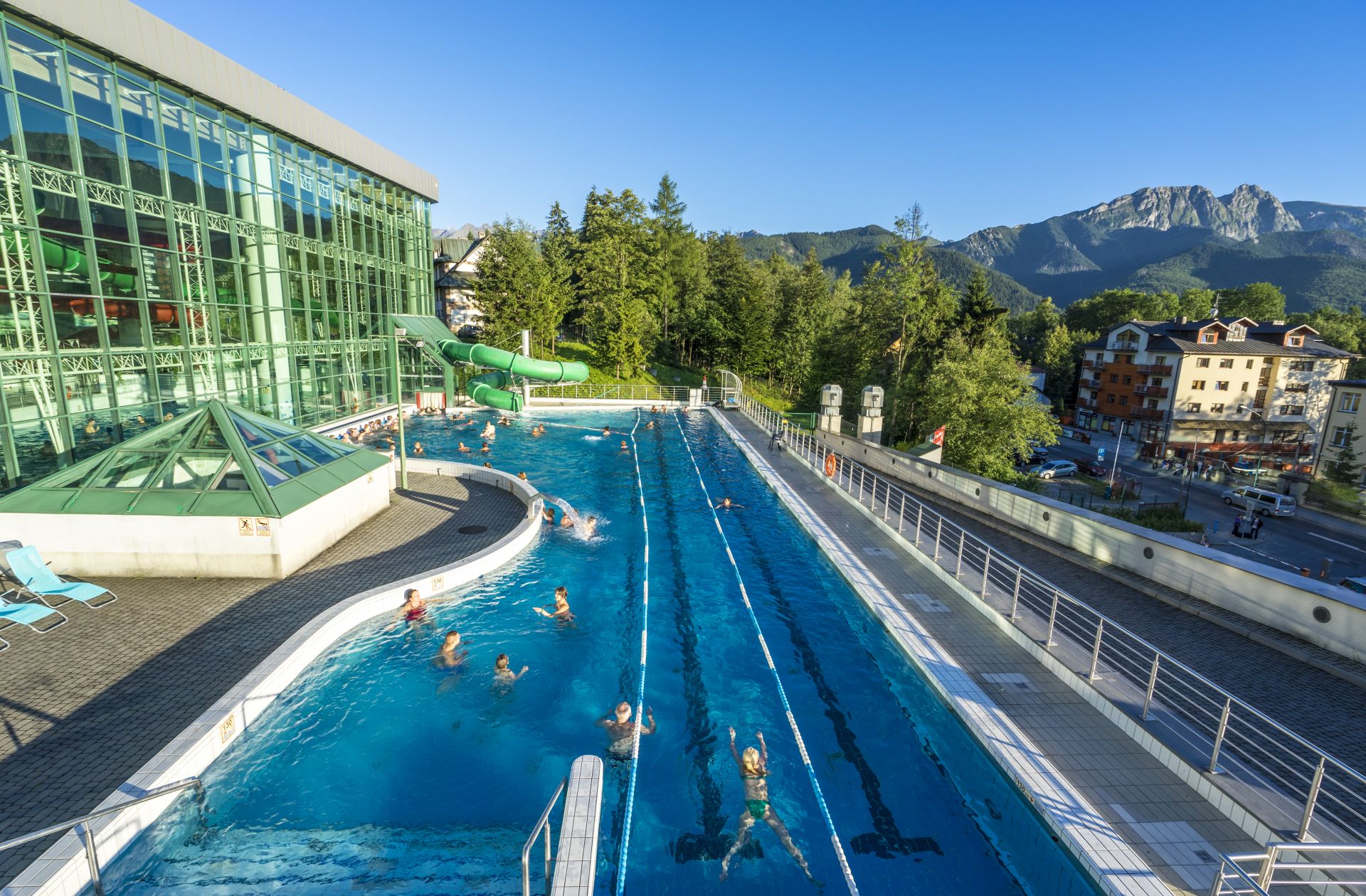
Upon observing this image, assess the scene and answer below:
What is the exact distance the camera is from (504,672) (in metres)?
9.17

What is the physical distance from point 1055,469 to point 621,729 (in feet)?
144

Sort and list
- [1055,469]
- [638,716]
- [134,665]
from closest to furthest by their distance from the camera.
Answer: [134,665] → [638,716] → [1055,469]

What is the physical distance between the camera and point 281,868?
580 cm

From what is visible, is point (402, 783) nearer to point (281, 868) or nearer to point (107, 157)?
point (281, 868)

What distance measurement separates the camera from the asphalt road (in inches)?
1025

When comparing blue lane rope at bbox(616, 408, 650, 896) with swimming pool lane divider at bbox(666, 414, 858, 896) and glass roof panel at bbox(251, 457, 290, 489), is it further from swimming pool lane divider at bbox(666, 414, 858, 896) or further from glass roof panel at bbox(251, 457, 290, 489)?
glass roof panel at bbox(251, 457, 290, 489)

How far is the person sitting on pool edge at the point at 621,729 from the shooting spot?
25.8 feet

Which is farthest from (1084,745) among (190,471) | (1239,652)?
(190,471)

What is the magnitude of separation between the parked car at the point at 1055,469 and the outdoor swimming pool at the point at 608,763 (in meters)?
36.4

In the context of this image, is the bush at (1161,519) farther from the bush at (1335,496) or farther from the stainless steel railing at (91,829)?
the stainless steel railing at (91,829)

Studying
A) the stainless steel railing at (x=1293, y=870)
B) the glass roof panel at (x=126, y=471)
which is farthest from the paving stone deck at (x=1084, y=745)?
the glass roof panel at (x=126, y=471)

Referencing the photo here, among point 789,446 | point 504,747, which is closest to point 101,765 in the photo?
point 504,747

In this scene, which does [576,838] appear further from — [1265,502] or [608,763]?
[1265,502]

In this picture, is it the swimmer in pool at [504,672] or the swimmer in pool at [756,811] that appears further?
the swimmer in pool at [504,672]
